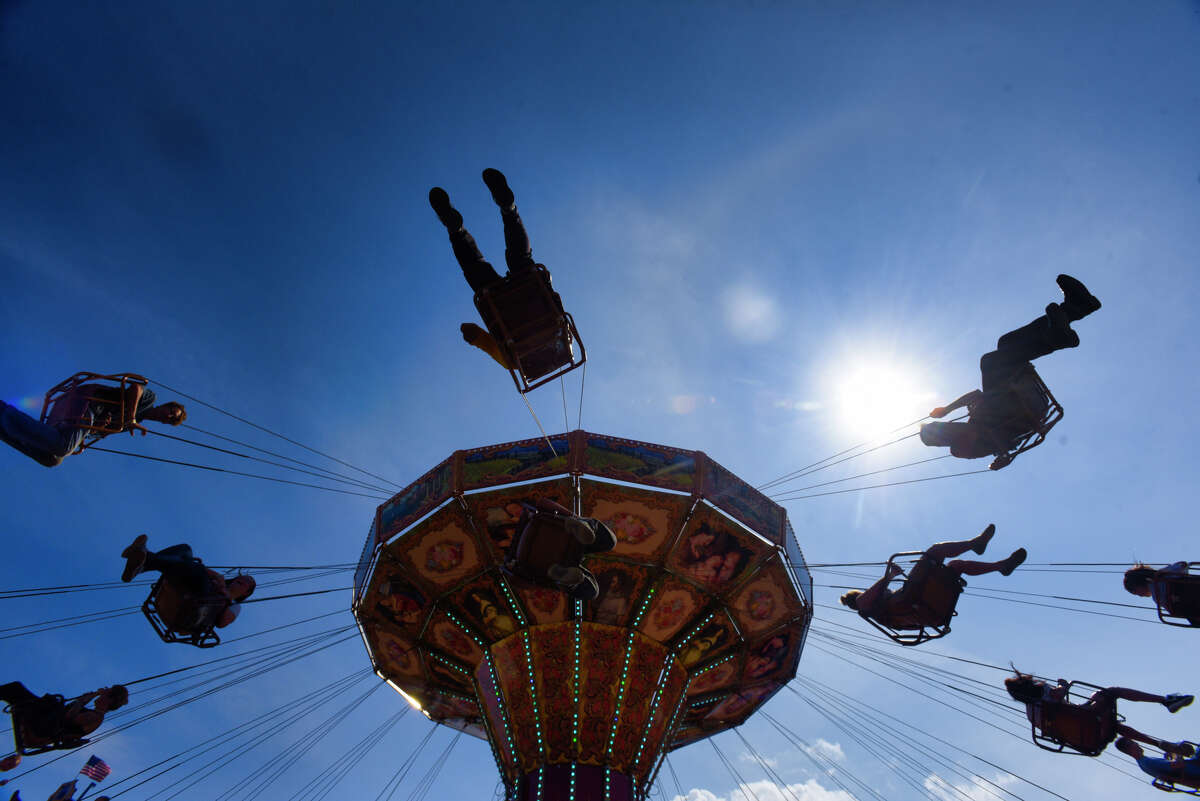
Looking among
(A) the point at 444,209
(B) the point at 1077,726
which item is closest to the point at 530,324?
(A) the point at 444,209

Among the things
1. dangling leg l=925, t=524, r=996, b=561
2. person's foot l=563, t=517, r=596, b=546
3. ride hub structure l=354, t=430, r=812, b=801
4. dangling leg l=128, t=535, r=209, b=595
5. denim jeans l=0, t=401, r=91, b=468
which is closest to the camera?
denim jeans l=0, t=401, r=91, b=468

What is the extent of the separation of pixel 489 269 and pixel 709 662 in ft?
27.2

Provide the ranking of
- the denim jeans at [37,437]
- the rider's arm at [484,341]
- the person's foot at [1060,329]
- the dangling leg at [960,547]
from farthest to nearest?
the dangling leg at [960,547]
the rider's arm at [484,341]
the person's foot at [1060,329]
the denim jeans at [37,437]

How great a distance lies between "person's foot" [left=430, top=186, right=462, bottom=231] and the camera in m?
6.08

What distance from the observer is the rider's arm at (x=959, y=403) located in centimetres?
773

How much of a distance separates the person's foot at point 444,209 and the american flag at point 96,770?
40.9 ft

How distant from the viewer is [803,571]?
1083 cm

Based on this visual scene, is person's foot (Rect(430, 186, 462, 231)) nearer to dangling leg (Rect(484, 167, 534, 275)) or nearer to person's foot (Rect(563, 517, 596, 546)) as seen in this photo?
dangling leg (Rect(484, 167, 534, 275))

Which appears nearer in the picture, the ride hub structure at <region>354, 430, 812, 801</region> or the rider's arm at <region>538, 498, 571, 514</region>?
the rider's arm at <region>538, 498, 571, 514</region>

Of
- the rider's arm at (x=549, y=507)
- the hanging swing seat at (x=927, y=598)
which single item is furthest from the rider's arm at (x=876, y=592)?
the rider's arm at (x=549, y=507)

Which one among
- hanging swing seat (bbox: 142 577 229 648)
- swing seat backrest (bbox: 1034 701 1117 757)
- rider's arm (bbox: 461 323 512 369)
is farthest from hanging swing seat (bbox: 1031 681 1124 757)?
hanging swing seat (bbox: 142 577 229 648)

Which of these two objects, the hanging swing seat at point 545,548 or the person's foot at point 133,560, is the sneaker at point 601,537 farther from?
the person's foot at point 133,560

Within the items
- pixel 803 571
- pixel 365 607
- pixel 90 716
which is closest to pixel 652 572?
pixel 803 571

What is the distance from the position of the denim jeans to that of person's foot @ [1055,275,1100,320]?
1040 cm
